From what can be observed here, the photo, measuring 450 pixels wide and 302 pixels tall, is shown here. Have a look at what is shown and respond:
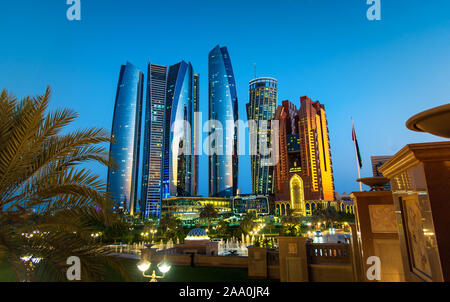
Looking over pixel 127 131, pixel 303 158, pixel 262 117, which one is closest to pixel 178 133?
pixel 127 131

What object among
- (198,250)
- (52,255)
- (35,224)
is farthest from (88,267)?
(198,250)

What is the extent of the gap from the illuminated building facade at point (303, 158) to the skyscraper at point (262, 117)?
73.7 feet

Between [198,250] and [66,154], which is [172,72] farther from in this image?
[66,154]

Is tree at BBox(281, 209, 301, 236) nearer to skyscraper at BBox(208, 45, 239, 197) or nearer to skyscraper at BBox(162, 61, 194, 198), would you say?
skyscraper at BBox(162, 61, 194, 198)

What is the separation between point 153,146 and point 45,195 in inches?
5380

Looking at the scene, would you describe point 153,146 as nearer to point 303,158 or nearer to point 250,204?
point 250,204

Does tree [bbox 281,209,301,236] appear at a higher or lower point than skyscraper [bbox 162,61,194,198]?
lower

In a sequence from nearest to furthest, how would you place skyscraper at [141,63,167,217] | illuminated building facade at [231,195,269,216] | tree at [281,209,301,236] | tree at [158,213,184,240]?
tree at [281,209,301,236] < tree at [158,213,184,240] < illuminated building facade at [231,195,269,216] < skyscraper at [141,63,167,217]

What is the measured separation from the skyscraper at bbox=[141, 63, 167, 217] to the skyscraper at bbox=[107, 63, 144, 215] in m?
6.92

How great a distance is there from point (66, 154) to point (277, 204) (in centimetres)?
11051

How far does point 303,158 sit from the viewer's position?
107 metres

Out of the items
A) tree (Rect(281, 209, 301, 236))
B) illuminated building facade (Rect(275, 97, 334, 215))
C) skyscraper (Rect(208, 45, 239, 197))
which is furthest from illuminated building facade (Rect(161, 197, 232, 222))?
tree (Rect(281, 209, 301, 236))

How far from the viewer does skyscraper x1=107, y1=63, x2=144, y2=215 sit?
447 ft
